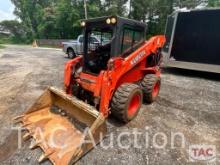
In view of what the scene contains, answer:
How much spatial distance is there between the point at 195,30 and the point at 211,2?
933 inches

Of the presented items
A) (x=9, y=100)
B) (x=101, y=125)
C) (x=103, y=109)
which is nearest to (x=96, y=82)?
(x=103, y=109)

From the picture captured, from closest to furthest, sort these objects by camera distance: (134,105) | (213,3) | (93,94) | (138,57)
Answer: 1. (93,94)
2. (134,105)
3. (138,57)
4. (213,3)

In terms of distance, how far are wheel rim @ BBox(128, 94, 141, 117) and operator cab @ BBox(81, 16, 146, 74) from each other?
0.88m

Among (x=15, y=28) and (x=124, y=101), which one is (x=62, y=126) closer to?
→ (x=124, y=101)

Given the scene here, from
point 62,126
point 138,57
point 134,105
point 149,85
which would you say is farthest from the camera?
point 149,85

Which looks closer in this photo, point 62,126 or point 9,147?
point 9,147

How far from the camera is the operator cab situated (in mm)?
3496

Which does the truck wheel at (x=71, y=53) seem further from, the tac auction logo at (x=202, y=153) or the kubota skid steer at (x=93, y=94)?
the tac auction logo at (x=202, y=153)

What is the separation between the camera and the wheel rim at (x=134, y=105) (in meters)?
3.70

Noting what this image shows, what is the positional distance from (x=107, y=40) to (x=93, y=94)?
123 centimetres

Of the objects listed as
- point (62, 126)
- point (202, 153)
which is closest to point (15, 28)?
point (62, 126)

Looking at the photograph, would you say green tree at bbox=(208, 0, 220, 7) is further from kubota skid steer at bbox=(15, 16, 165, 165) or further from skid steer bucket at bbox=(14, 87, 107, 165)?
skid steer bucket at bbox=(14, 87, 107, 165)

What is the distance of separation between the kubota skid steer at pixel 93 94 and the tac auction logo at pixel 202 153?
1.23 m

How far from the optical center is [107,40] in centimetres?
407
